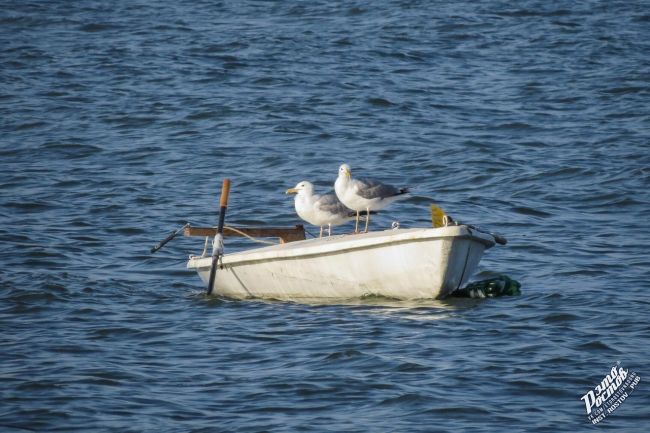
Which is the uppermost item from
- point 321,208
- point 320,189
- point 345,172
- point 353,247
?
point 345,172

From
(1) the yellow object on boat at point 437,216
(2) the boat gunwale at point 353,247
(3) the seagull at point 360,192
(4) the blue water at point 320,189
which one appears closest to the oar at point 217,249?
(2) the boat gunwale at point 353,247

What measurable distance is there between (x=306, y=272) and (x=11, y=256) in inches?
210

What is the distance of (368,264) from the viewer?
1359 cm

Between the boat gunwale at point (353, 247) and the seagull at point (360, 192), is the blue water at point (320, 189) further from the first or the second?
the seagull at point (360, 192)

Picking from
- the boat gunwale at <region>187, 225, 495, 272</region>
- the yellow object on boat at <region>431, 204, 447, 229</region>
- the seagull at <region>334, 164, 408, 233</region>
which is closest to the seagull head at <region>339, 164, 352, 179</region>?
the seagull at <region>334, 164, 408, 233</region>

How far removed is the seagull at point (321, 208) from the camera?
1444cm

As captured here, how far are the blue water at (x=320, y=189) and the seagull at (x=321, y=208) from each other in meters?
1.13

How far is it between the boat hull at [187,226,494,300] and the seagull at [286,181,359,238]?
31cm

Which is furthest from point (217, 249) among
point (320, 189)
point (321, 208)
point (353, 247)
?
point (320, 189)

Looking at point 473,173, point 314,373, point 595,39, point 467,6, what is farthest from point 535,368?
point 467,6

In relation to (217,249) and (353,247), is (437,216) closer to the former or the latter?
(353,247)

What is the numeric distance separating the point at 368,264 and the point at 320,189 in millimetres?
7890

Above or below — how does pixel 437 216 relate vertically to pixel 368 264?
above

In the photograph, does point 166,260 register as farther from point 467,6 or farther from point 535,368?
point 467,6
